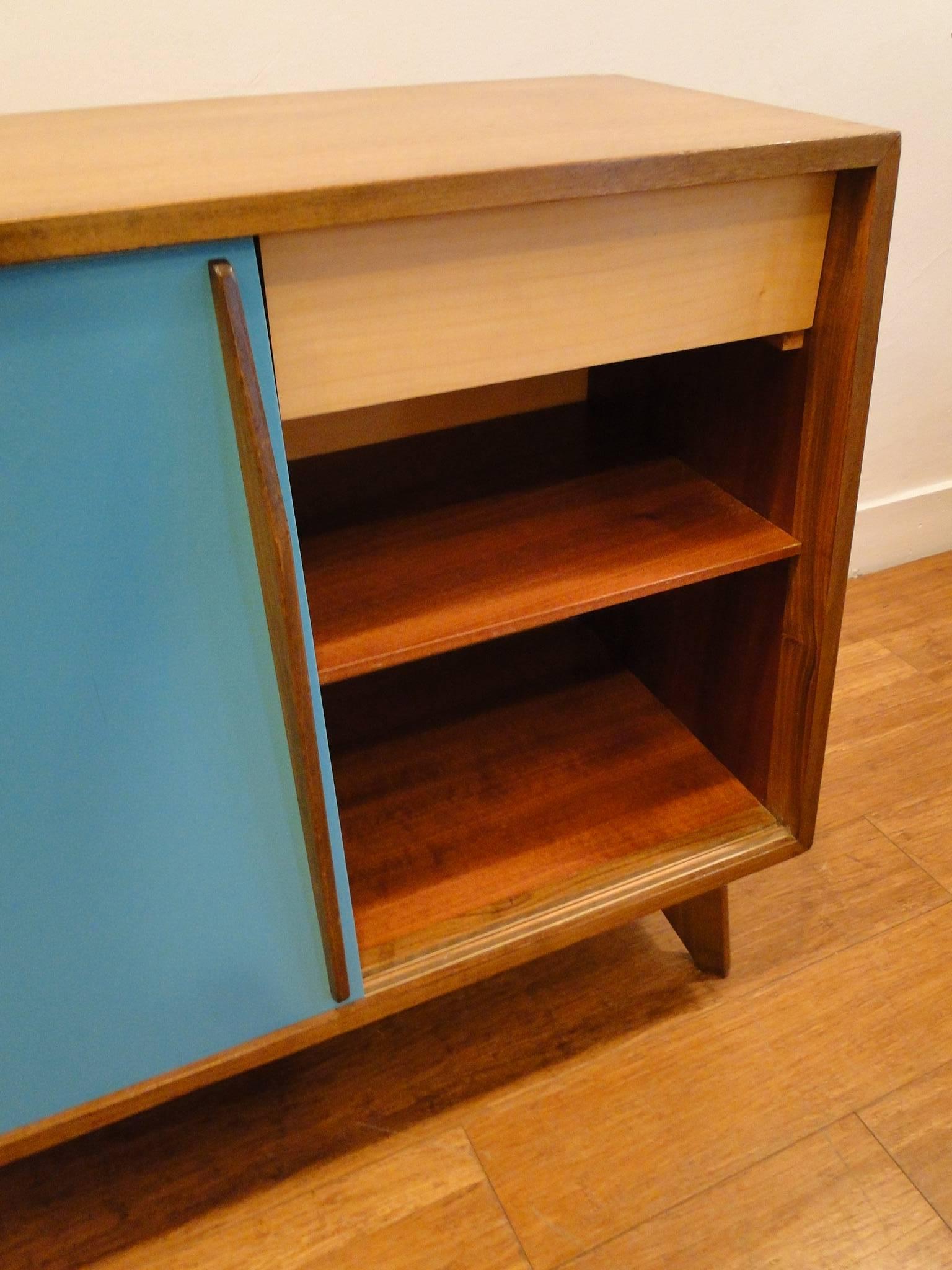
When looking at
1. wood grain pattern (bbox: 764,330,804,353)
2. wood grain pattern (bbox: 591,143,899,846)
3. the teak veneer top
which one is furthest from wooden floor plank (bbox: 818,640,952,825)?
the teak veneer top

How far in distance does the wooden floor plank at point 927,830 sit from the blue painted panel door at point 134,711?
71 cm

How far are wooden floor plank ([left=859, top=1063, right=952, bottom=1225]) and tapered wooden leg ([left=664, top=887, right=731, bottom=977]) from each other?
183 millimetres

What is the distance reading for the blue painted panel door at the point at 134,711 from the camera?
498mm

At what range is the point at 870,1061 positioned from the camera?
0.92 m

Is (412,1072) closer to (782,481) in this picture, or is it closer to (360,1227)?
(360,1227)

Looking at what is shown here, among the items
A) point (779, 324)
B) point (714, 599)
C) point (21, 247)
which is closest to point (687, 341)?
point (779, 324)

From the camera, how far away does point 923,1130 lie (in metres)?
0.86

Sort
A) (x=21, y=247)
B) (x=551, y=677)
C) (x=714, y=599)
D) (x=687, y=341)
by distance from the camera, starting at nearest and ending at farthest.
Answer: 1. (x=21, y=247)
2. (x=687, y=341)
3. (x=714, y=599)
4. (x=551, y=677)

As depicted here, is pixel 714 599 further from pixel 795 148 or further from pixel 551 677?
pixel 795 148

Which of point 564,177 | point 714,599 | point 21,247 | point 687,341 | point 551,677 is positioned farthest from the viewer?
point 551,677

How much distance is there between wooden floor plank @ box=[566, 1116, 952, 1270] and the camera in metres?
0.78

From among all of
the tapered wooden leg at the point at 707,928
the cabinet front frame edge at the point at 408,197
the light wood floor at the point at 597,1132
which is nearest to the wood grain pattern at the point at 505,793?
the tapered wooden leg at the point at 707,928

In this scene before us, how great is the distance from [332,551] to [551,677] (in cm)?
36

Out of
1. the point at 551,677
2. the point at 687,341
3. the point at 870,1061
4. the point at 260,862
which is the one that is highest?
the point at 687,341
